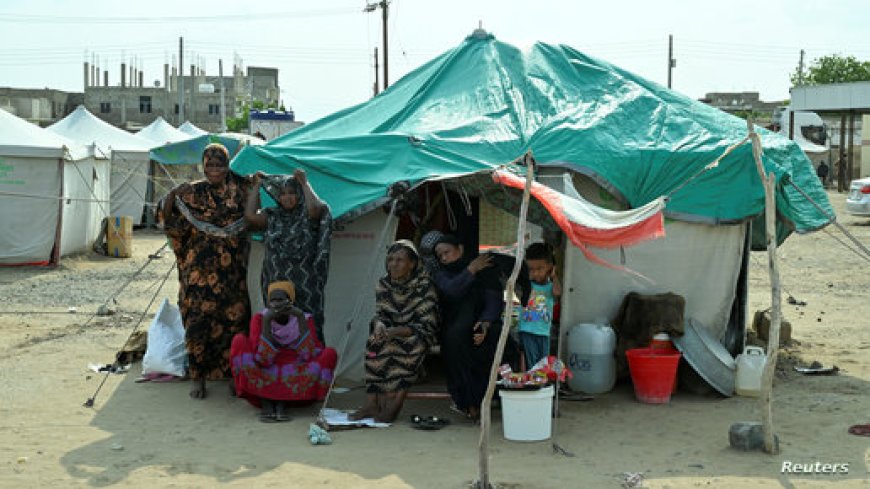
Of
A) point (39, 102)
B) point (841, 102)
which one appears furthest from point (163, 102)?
point (841, 102)

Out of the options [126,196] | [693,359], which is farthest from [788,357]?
[126,196]

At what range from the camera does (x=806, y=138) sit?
4225 cm

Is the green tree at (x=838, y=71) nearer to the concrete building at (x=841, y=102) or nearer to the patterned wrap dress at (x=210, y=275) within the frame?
the concrete building at (x=841, y=102)

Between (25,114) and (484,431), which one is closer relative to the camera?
(484,431)

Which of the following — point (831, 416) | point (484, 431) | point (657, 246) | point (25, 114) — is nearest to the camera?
point (484, 431)

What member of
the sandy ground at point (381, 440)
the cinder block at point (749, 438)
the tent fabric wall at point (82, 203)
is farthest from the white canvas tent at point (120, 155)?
the cinder block at point (749, 438)

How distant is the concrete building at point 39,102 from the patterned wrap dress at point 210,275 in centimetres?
4169

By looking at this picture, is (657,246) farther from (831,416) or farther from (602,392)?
(831,416)

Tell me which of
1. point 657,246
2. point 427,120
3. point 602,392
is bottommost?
point 602,392

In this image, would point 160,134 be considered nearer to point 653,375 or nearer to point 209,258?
point 209,258

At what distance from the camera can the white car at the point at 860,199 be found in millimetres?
21203

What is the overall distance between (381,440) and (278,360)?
1.02 metres

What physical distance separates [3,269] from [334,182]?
30.6 ft

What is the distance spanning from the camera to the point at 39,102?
55.0m
